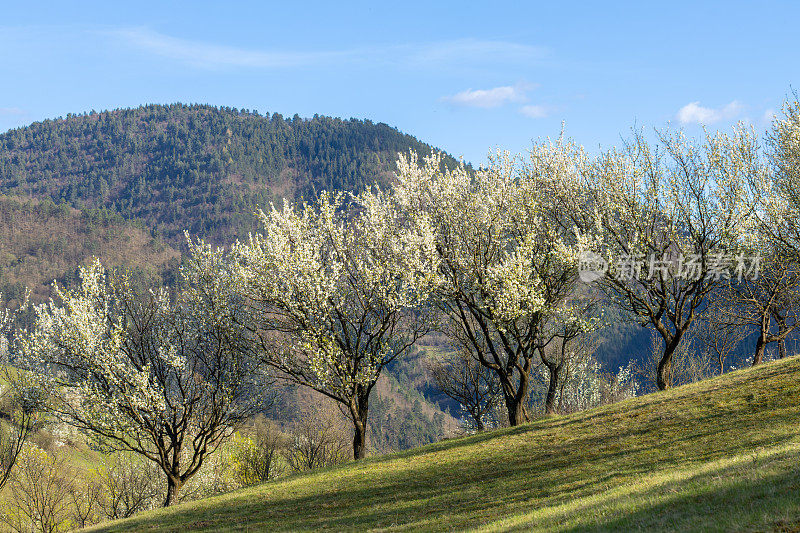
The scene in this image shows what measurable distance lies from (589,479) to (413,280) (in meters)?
15.0

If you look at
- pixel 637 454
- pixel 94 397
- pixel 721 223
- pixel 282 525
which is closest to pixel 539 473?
pixel 637 454

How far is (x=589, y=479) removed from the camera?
18.0 metres

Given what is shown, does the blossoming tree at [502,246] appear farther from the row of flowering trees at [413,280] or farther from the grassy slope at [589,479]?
the grassy slope at [589,479]

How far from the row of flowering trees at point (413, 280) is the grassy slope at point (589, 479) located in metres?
6.05

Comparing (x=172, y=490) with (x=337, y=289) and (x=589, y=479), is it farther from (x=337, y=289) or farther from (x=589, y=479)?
(x=589, y=479)

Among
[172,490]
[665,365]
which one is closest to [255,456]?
[172,490]

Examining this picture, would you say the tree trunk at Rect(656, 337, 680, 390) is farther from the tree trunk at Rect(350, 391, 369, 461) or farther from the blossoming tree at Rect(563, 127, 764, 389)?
the tree trunk at Rect(350, 391, 369, 461)

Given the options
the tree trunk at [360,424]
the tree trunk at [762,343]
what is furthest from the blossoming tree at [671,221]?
the tree trunk at [360,424]

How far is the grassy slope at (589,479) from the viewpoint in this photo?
11.6 metres

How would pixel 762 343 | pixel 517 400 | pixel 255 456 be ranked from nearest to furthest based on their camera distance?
1. pixel 517 400
2. pixel 762 343
3. pixel 255 456

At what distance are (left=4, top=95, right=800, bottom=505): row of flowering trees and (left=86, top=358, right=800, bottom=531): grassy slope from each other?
19.8ft

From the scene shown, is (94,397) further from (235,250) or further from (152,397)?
(235,250)

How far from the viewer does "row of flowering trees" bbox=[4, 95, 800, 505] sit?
103 feet

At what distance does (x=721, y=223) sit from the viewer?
1228 inches
